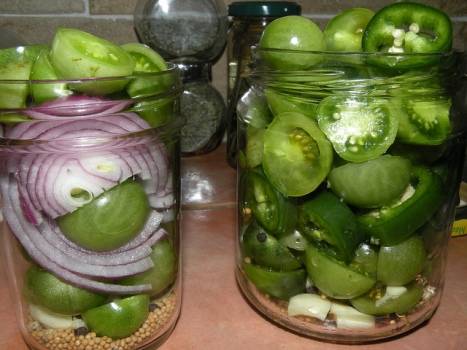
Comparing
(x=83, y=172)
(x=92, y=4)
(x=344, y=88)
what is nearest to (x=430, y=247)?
(x=344, y=88)

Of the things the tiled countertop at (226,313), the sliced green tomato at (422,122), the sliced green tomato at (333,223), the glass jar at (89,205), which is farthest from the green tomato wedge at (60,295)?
the sliced green tomato at (422,122)

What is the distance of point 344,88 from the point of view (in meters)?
0.45

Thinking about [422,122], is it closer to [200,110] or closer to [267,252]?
[267,252]

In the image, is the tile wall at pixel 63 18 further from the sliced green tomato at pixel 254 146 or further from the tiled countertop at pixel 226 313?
the sliced green tomato at pixel 254 146

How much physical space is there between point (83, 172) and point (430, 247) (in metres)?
0.35

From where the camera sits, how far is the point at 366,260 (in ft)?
1.57

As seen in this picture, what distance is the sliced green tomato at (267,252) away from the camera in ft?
1.66

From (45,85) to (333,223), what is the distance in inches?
10.6

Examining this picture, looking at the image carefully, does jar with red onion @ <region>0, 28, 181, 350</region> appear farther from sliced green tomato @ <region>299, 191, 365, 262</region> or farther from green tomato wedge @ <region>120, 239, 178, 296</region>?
sliced green tomato @ <region>299, 191, 365, 262</region>

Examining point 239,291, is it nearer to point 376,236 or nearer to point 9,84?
point 376,236

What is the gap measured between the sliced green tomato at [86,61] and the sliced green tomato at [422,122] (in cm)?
25

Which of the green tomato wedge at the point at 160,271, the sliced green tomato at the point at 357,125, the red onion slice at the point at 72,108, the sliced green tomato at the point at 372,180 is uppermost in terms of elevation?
the red onion slice at the point at 72,108

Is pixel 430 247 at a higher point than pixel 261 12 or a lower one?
lower

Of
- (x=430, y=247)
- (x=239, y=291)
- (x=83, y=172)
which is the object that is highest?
(x=83, y=172)
